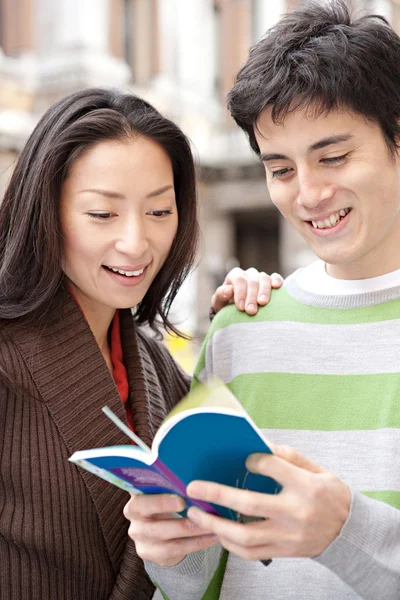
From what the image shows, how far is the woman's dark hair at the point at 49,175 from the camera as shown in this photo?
1637 mm

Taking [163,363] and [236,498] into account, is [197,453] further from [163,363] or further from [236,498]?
[163,363]

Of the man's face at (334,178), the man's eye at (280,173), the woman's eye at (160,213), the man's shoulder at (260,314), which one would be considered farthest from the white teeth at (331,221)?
the woman's eye at (160,213)

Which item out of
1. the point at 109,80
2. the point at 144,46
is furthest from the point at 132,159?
the point at 144,46

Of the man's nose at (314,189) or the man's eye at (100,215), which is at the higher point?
the man's nose at (314,189)

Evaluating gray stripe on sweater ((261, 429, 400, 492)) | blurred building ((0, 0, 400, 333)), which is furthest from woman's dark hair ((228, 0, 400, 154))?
blurred building ((0, 0, 400, 333))

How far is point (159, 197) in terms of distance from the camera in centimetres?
167

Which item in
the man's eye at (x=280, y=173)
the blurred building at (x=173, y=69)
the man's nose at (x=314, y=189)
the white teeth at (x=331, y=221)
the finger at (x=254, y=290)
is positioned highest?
the blurred building at (x=173, y=69)

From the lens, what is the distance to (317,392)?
156cm

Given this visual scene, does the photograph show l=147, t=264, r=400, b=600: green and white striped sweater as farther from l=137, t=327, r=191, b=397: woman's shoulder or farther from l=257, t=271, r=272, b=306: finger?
l=137, t=327, r=191, b=397: woman's shoulder

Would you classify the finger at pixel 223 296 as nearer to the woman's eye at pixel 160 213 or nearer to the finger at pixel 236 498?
the woman's eye at pixel 160 213

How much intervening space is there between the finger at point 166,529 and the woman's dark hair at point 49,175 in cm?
60

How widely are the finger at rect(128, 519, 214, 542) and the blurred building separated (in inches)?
421

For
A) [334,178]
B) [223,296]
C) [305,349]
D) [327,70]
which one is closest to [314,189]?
[334,178]

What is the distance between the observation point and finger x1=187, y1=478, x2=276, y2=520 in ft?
3.34
